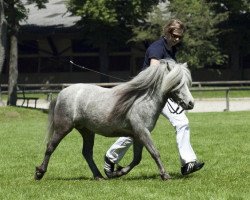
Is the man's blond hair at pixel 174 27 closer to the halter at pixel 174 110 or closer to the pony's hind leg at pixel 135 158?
the halter at pixel 174 110

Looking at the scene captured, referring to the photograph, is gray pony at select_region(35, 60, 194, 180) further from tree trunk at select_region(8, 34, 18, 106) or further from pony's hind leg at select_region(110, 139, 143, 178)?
tree trunk at select_region(8, 34, 18, 106)

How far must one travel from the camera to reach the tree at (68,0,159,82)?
159 feet

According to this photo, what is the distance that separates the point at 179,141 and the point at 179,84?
102 cm

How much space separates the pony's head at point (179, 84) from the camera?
928 cm

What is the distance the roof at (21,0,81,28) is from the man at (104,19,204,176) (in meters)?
42.1

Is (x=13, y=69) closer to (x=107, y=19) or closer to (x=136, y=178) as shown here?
(x=107, y=19)

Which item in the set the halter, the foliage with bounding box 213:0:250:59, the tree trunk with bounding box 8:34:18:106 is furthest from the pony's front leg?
the foliage with bounding box 213:0:250:59

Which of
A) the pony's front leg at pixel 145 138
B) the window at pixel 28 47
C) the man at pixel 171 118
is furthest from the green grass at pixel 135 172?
the window at pixel 28 47

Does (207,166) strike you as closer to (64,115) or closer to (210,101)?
(64,115)

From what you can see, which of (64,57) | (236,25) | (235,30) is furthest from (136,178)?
(64,57)

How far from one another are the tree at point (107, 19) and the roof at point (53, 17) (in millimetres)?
2701

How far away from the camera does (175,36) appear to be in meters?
9.74

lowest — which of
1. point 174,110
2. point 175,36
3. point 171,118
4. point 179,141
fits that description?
point 179,141

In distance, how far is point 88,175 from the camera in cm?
1059
